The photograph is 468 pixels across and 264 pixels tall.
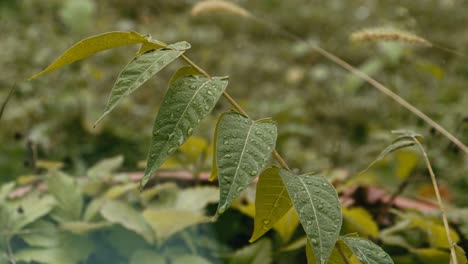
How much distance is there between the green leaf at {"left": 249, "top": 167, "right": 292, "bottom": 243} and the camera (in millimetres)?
601

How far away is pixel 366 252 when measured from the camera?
590 millimetres

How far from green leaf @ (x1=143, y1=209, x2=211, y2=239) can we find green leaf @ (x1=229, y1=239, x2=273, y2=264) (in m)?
0.11

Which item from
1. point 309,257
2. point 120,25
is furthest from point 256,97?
point 309,257

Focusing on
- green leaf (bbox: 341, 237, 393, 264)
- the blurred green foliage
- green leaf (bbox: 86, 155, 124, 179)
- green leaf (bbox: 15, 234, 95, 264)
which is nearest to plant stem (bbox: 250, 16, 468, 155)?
the blurred green foliage

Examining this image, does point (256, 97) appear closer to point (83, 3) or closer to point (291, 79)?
point (291, 79)

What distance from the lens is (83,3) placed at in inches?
92.0

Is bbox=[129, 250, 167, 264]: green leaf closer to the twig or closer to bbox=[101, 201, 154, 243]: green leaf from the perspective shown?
bbox=[101, 201, 154, 243]: green leaf

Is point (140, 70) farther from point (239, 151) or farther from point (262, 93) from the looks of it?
point (262, 93)

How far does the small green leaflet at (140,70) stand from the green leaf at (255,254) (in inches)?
18.0

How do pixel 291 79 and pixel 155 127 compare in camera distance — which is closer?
pixel 155 127

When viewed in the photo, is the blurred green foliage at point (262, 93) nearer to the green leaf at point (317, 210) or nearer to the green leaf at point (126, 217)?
the green leaf at point (126, 217)

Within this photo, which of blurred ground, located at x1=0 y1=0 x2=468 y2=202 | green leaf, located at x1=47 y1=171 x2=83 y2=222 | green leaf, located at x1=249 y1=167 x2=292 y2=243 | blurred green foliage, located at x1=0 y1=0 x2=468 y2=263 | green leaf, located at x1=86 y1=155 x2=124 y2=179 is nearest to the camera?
green leaf, located at x1=249 y1=167 x2=292 y2=243

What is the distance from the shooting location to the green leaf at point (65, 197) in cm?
95

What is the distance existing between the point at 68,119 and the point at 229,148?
70.7 inches
